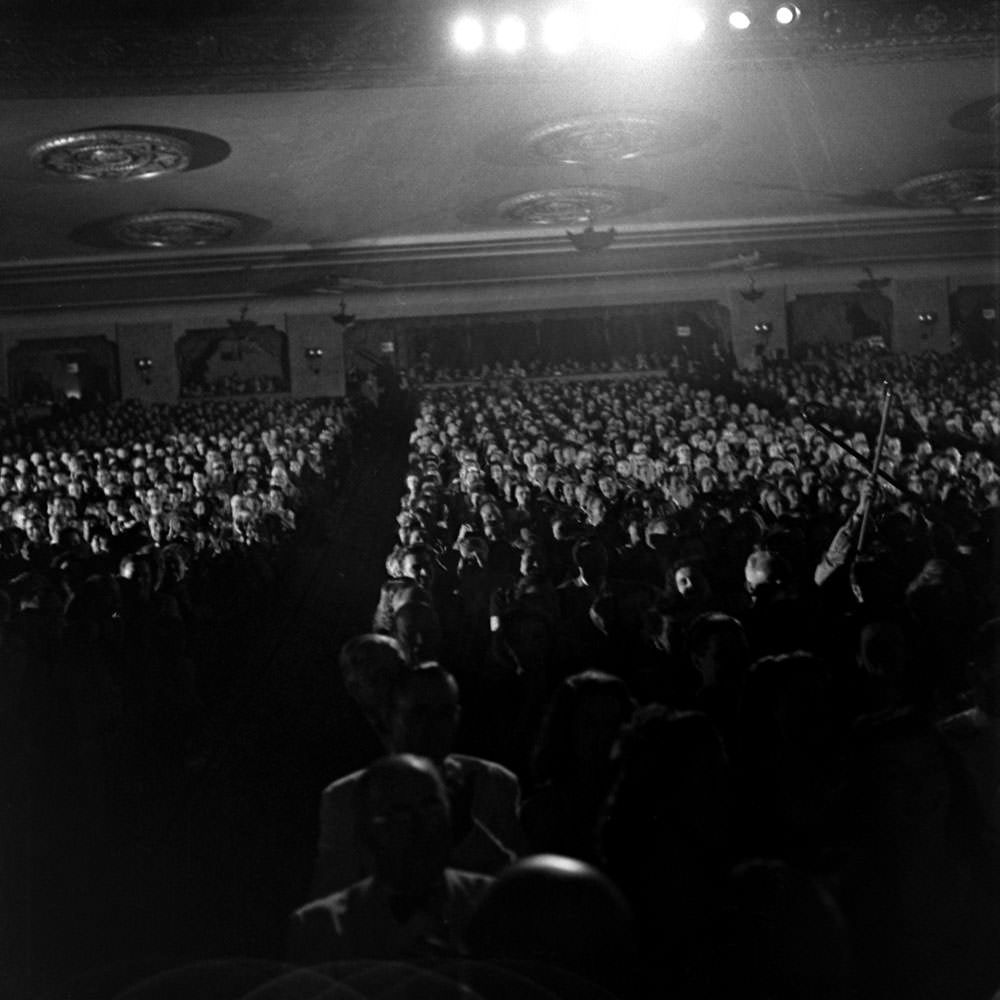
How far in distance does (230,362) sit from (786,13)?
9.91 feet

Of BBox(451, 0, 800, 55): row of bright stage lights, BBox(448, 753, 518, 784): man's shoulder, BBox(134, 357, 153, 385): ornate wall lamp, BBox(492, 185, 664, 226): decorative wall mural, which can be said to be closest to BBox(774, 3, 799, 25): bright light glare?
BBox(451, 0, 800, 55): row of bright stage lights

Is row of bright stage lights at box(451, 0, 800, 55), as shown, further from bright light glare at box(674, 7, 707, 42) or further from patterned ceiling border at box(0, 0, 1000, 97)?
patterned ceiling border at box(0, 0, 1000, 97)

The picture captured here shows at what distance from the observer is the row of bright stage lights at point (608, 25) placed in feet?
14.7

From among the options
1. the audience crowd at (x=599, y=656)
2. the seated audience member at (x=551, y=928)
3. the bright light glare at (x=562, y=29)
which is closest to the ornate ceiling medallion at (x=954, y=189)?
the audience crowd at (x=599, y=656)

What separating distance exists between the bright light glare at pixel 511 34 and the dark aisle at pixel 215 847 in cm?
266

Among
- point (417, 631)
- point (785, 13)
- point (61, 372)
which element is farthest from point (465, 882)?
point (785, 13)

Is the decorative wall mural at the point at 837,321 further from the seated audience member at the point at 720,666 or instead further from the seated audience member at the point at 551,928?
the seated audience member at the point at 551,928

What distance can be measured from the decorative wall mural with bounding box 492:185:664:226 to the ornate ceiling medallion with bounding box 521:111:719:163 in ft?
0.75

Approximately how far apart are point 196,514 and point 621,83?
365cm

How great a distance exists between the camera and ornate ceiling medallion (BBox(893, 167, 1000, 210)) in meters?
6.34

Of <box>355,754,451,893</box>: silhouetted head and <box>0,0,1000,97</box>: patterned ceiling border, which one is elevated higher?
<box>0,0,1000,97</box>: patterned ceiling border

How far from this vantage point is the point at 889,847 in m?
3.16

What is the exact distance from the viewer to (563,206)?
698cm

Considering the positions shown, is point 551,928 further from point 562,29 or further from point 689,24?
point 689,24
